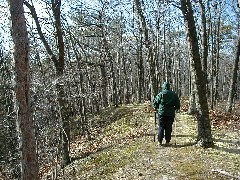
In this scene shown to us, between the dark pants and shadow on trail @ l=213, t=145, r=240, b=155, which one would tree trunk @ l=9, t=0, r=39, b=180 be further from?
shadow on trail @ l=213, t=145, r=240, b=155

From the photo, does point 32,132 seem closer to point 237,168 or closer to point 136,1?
point 237,168

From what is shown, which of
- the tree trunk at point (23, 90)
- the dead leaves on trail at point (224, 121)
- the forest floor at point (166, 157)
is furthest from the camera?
the dead leaves on trail at point (224, 121)

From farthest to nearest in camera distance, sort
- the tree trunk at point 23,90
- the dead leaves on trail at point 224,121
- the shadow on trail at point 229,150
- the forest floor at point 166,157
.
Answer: the dead leaves on trail at point 224,121 → the shadow on trail at point 229,150 → the forest floor at point 166,157 → the tree trunk at point 23,90

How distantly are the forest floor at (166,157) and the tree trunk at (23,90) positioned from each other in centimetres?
413

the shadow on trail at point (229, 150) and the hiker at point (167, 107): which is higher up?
the hiker at point (167, 107)

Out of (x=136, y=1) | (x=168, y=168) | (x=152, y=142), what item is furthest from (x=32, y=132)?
(x=136, y=1)

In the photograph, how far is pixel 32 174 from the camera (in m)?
6.88

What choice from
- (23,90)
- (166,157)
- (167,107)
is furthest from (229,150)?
(23,90)

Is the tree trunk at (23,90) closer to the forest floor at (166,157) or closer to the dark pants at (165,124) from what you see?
the forest floor at (166,157)

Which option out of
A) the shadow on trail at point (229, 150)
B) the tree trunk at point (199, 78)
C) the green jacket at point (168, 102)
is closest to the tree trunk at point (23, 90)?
the green jacket at point (168, 102)

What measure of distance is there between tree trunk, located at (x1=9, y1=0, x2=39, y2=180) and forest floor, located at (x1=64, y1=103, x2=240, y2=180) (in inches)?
163

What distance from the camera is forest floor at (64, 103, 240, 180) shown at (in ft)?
32.6

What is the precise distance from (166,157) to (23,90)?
5871 millimetres

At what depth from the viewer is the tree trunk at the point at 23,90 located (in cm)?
677
